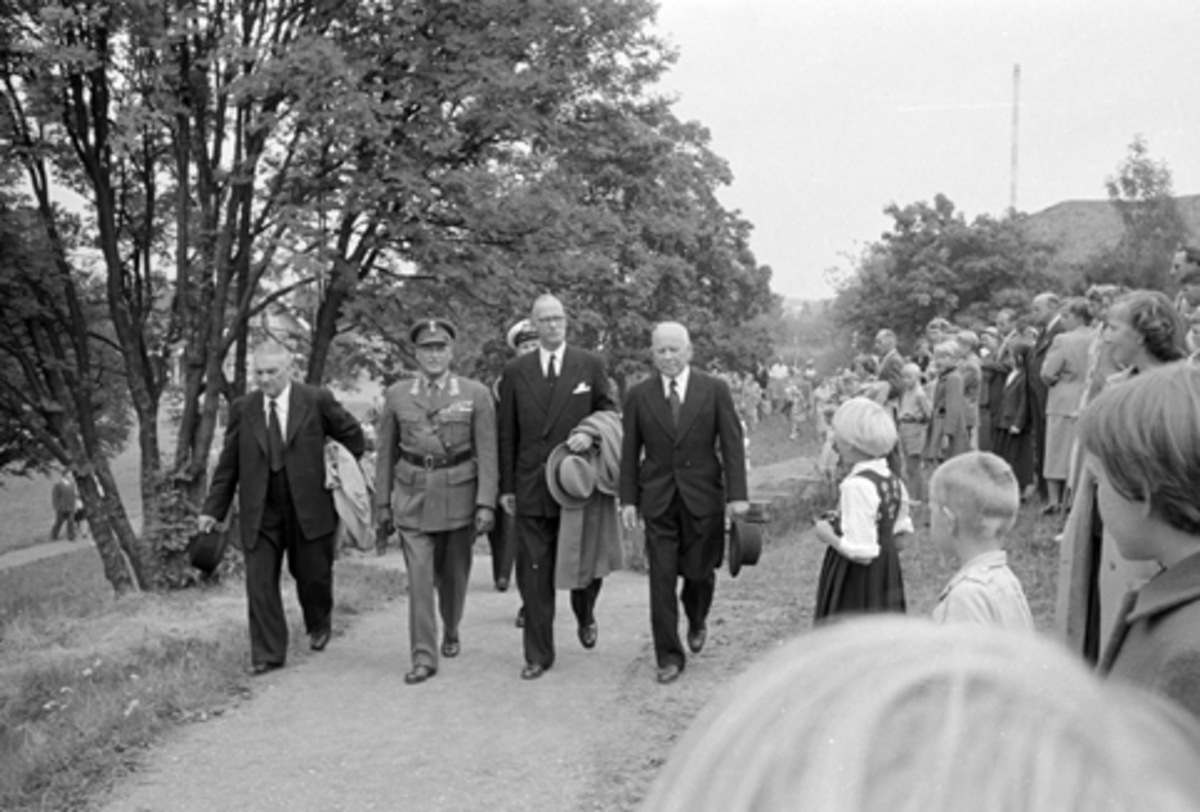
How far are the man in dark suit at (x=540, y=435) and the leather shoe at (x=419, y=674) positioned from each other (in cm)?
57

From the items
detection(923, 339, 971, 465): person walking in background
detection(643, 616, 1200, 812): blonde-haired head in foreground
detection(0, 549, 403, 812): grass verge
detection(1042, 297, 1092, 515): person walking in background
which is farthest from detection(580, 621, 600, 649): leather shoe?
detection(643, 616, 1200, 812): blonde-haired head in foreground

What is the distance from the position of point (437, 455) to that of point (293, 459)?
93 centimetres

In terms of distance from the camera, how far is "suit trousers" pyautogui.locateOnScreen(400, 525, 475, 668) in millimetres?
7262

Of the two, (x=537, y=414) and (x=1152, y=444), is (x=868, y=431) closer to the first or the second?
(x=537, y=414)

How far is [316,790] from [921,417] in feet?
26.0

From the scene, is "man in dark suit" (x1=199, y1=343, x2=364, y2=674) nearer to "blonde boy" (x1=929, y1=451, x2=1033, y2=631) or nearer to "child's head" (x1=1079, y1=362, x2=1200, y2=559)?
"blonde boy" (x1=929, y1=451, x2=1033, y2=631)

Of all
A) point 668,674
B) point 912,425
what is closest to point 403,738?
point 668,674

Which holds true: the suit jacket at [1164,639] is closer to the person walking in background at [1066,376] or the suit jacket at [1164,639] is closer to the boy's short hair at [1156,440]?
the boy's short hair at [1156,440]

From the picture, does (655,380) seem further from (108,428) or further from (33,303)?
(108,428)

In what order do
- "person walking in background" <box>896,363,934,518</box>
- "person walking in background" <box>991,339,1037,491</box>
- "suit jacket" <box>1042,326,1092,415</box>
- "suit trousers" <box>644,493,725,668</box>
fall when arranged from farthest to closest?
1. "person walking in background" <box>896,363,934,518</box>
2. "person walking in background" <box>991,339,1037,491</box>
3. "suit jacket" <box>1042,326,1092,415</box>
4. "suit trousers" <box>644,493,725,668</box>

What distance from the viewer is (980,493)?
3602mm

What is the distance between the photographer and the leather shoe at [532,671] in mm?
7176

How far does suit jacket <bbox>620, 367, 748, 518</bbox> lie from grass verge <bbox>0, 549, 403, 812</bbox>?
8.96 feet

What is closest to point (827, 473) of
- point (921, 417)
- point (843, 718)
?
point (921, 417)
